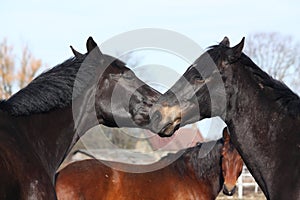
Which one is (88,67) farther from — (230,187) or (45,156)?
(230,187)

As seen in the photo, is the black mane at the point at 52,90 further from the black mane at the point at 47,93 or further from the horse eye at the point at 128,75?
the horse eye at the point at 128,75

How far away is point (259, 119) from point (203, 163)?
3.30 meters

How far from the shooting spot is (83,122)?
5.55 m

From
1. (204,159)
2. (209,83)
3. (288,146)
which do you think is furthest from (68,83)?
(204,159)

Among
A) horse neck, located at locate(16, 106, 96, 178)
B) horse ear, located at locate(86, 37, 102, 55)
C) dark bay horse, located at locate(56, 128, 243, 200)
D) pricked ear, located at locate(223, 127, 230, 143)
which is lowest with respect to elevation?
dark bay horse, located at locate(56, 128, 243, 200)

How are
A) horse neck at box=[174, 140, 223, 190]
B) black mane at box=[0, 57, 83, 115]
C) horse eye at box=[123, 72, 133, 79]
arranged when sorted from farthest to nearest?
horse neck at box=[174, 140, 223, 190] < horse eye at box=[123, 72, 133, 79] < black mane at box=[0, 57, 83, 115]

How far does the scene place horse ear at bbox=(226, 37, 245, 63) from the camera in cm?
502

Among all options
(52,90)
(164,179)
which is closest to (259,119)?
(52,90)

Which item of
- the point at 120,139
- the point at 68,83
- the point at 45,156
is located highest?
the point at 68,83

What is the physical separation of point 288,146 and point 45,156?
2224 mm

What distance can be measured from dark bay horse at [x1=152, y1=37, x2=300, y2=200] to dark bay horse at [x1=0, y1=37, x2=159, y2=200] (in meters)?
0.56

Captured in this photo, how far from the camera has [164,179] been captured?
8.01 m

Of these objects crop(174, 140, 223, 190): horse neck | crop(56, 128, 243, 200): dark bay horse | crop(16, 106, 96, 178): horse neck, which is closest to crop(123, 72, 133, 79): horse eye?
crop(16, 106, 96, 178): horse neck

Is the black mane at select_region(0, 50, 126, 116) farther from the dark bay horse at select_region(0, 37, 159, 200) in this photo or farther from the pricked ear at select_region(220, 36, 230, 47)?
the pricked ear at select_region(220, 36, 230, 47)
